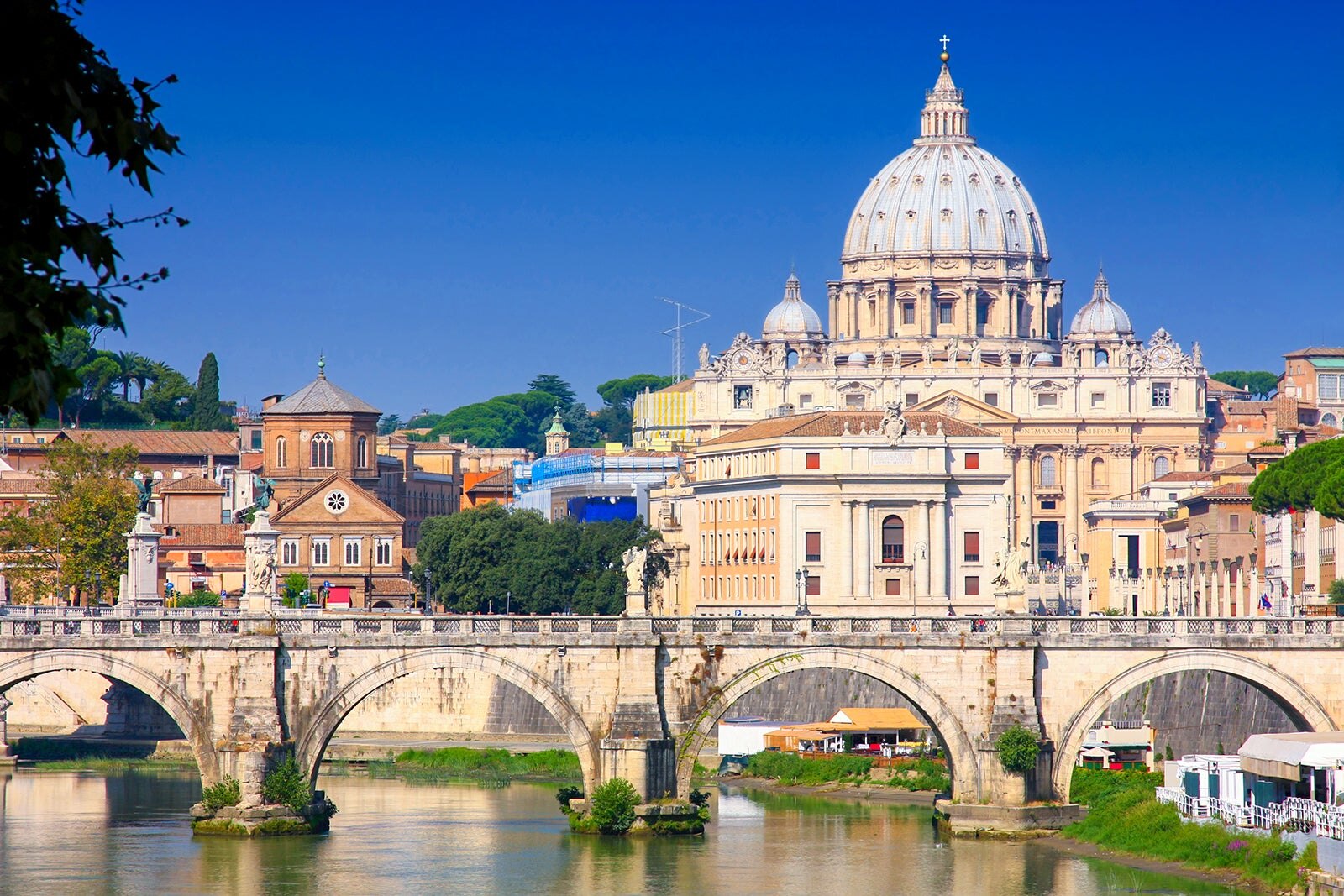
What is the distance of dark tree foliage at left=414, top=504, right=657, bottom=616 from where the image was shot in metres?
107

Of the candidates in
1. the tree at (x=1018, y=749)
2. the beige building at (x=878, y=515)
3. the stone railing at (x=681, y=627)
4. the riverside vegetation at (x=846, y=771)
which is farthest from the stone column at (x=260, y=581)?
the beige building at (x=878, y=515)

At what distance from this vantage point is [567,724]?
5059 centimetres

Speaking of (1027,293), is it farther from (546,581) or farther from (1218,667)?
(1218,667)

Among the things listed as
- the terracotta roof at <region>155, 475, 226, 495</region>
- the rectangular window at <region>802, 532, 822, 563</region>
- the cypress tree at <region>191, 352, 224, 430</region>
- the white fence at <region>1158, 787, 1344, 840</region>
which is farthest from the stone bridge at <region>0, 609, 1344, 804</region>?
the cypress tree at <region>191, 352, 224, 430</region>

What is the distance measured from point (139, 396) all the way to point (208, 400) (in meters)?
6.24

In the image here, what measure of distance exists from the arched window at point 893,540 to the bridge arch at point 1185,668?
209ft

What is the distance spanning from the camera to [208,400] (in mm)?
158500

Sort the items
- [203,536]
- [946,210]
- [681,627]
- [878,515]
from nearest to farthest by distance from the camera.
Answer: [681,627], [878,515], [203,536], [946,210]

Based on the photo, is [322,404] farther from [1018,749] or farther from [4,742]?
[1018,749]

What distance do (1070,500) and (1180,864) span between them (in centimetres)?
11666

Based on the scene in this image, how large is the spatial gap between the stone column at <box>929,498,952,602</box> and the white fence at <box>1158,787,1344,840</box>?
2542 inches

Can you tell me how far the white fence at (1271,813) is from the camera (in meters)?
38.2

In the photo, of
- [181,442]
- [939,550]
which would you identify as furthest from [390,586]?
[181,442]

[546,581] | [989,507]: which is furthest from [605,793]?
[989,507]
